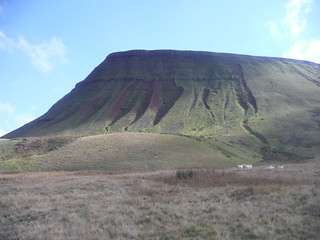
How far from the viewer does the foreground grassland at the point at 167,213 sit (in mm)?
11250

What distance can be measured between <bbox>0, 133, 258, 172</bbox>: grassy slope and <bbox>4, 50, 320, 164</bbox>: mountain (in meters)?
4.95

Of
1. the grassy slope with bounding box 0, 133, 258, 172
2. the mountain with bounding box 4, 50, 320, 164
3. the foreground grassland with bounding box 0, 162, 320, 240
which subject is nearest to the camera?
the foreground grassland with bounding box 0, 162, 320, 240

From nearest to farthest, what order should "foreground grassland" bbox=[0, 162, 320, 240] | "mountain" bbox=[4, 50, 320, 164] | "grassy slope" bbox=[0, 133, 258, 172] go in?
"foreground grassland" bbox=[0, 162, 320, 240] < "grassy slope" bbox=[0, 133, 258, 172] < "mountain" bbox=[4, 50, 320, 164]

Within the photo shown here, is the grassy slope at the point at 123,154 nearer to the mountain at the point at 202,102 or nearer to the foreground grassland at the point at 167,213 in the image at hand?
the mountain at the point at 202,102

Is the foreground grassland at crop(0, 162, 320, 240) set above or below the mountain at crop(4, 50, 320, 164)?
below

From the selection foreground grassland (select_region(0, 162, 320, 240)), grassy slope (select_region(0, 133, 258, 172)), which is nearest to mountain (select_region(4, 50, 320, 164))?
grassy slope (select_region(0, 133, 258, 172))

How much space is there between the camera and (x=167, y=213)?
13.9 metres

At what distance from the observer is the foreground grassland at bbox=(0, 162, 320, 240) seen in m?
11.2

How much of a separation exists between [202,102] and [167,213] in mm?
110299

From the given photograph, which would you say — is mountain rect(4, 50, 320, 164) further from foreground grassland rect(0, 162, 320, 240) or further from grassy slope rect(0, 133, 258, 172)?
foreground grassland rect(0, 162, 320, 240)

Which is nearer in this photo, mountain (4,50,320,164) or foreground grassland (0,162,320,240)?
foreground grassland (0,162,320,240)

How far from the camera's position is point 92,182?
80.3ft

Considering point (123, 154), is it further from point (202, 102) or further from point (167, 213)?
point (202, 102)

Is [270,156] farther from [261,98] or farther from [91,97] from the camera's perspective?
[91,97]
